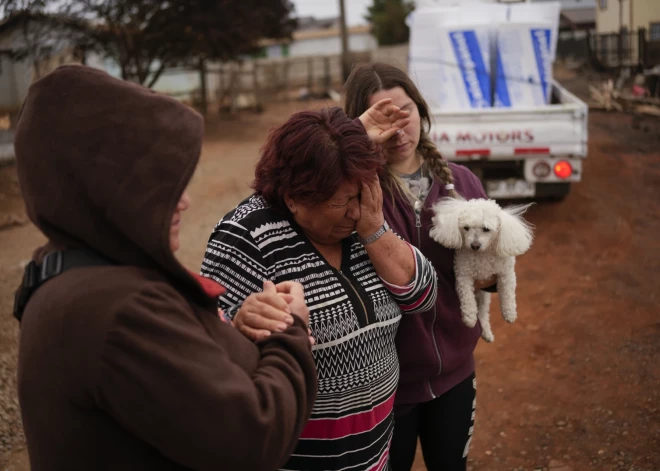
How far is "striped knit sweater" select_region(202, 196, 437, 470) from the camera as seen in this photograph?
198 centimetres

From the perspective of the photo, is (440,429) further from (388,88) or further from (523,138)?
(523,138)

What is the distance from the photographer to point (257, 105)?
22.8 metres

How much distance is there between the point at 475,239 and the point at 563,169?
5367 millimetres

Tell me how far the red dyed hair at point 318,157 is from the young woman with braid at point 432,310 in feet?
1.41

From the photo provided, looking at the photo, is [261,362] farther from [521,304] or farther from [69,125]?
[521,304]

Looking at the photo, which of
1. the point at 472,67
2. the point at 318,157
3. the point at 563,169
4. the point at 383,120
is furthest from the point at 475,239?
the point at 472,67

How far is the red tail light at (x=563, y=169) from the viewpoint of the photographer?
7.35m

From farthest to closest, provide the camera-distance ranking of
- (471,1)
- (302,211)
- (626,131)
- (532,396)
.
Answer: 1. (626,131)
2. (471,1)
3. (532,396)
4. (302,211)

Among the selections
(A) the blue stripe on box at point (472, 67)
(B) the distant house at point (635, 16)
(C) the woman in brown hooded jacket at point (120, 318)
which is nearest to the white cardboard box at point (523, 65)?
(A) the blue stripe on box at point (472, 67)

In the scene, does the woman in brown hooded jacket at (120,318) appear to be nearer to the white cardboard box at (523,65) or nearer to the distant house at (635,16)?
the white cardboard box at (523,65)

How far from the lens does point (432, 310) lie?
244 cm

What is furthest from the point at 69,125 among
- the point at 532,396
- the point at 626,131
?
the point at 626,131

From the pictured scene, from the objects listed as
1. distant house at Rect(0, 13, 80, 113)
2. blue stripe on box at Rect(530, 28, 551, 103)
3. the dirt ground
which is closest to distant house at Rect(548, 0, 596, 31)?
distant house at Rect(0, 13, 80, 113)

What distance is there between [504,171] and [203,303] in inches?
276
